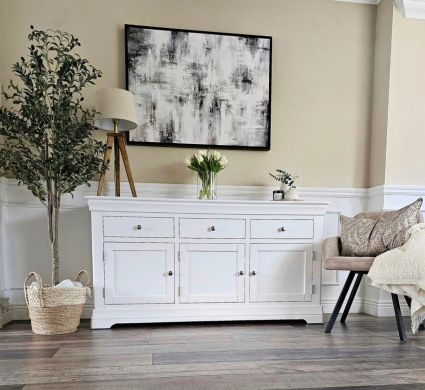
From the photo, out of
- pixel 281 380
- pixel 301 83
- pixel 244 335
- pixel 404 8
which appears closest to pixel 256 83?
pixel 301 83

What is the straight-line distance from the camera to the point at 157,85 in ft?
7.86

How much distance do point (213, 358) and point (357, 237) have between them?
3.72 feet

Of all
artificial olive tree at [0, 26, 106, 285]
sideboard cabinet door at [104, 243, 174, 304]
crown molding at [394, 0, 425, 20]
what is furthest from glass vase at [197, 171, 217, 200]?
crown molding at [394, 0, 425, 20]

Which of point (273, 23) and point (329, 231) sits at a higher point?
point (273, 23)

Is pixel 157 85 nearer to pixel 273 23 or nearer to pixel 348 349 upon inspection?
pixel 273 23

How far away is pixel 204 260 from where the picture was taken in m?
2.09

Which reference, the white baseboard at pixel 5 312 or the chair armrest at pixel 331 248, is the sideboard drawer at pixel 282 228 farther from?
the white baseboard at pixel 5 312

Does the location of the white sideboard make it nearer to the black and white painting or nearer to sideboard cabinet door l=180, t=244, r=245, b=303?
sideboard cabinet door l=180, t=244, r=245, b=303

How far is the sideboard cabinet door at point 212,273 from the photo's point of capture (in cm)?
208

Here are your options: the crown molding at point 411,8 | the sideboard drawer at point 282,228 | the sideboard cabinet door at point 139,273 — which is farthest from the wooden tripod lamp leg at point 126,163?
the crown molding at point 411,8

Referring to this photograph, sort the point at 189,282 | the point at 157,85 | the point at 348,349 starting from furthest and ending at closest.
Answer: the point at 157,85
the point at 189,282
the point at 348,349

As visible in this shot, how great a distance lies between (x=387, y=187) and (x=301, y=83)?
3.31ft

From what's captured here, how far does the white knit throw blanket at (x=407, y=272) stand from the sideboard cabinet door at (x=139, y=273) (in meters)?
1.18

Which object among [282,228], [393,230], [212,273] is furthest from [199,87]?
[393,230]
